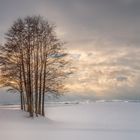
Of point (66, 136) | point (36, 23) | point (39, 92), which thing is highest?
point (36, 23)

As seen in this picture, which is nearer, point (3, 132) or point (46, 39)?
point (3, 132)

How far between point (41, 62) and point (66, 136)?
1727 cm

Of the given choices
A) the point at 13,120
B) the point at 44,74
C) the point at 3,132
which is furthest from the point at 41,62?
the point at 3,132

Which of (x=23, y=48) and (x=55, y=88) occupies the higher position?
(x=23, y=48)

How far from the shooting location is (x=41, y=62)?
138 ft

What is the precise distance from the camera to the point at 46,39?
41750 millimetres

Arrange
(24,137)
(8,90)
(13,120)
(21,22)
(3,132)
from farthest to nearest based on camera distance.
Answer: (8,90)
(21,22)
(13,120)
(3,132)
(24,137)

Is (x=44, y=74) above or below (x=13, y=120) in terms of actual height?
above

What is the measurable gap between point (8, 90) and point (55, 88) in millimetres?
8541

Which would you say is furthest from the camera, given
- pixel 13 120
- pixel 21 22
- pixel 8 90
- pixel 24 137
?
pixel 8 90

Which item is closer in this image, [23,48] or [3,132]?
[3,132]

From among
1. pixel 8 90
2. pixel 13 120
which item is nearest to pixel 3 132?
pixel 13 120

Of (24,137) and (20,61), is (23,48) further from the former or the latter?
(24,137)

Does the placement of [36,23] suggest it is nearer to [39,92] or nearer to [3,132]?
[39,92]
